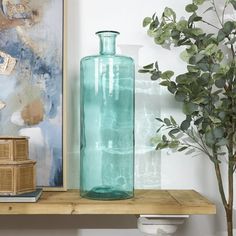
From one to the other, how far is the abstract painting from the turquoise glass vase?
10cm

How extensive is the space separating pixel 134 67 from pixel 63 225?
0.52m

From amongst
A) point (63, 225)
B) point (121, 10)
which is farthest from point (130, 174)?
point (121, 10)

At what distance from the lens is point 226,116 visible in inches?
44.6

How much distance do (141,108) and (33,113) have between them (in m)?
0.33

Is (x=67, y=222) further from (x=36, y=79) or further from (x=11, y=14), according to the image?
(x=11, y=14)

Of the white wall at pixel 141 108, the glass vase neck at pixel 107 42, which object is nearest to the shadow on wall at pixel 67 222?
the white wall at pixel 141 108

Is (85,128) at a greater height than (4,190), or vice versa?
(85,128)

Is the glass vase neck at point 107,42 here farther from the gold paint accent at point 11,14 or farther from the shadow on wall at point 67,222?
the shadow on wall at point 67,222

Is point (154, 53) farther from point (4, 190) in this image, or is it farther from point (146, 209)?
point (4, 190)

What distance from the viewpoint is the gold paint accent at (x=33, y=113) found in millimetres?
1246

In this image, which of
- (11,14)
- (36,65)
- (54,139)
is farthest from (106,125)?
(11,14)

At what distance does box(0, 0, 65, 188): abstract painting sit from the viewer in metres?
1.24

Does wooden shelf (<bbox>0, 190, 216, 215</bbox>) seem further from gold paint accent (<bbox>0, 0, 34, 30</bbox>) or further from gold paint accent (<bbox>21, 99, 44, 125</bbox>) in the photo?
gold paint accent (<bbox>0, 0, 34, 30</bbox>)

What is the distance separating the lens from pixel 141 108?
1.32 metres
